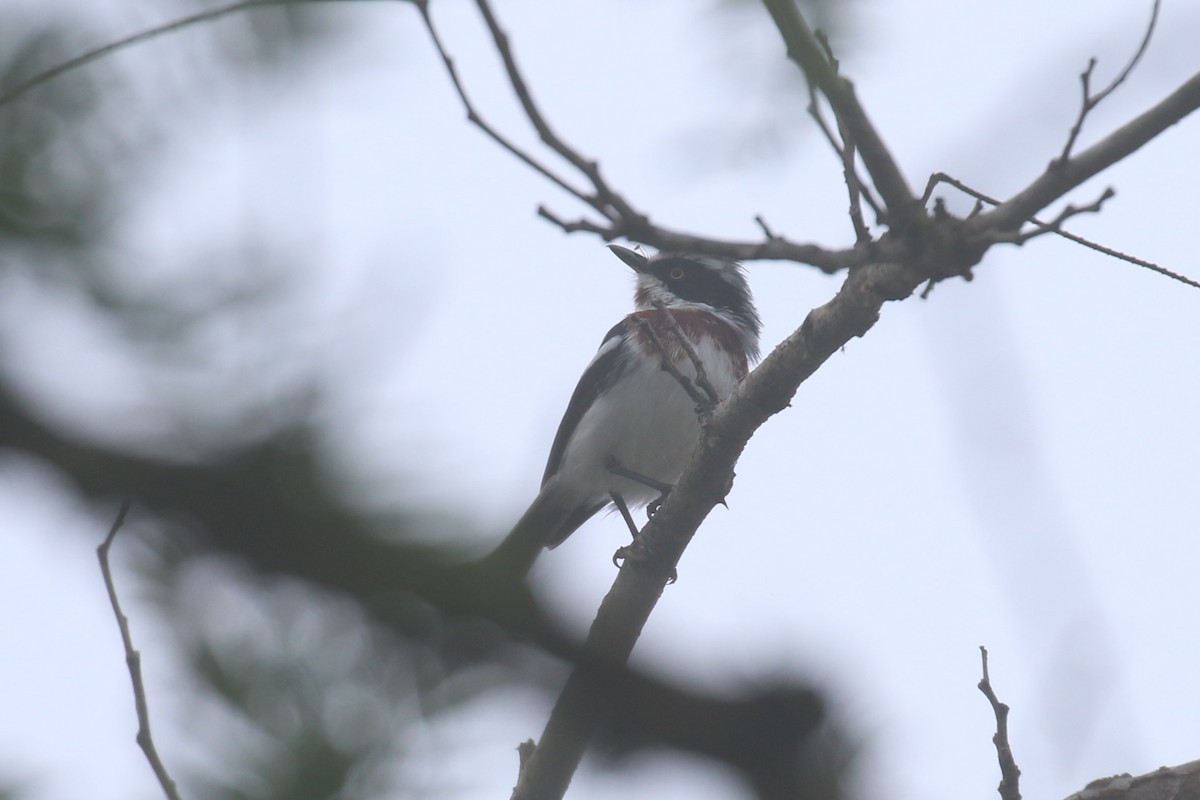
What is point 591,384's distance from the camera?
8.68 m

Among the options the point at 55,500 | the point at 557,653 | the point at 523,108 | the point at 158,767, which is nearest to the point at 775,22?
the point at 523,108

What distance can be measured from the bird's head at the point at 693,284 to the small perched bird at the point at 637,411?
2 centimetres

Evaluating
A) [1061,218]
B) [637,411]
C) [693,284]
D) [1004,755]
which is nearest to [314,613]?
[1061,218]

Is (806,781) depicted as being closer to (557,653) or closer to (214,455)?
(557,653)

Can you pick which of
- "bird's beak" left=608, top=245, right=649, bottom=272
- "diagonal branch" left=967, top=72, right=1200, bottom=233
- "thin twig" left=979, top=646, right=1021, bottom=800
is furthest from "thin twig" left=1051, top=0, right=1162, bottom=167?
"bird's beak" left=608, top=245, right=649, bottom=272

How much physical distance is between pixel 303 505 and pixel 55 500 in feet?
0.80

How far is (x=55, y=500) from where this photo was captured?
1148 millimetres

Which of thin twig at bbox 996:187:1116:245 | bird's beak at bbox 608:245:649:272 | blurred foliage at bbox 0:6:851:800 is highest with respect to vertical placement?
bird's beak at bbox 608:245:649:272

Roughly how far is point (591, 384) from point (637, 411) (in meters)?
0.62

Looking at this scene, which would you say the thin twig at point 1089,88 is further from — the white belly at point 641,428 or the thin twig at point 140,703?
the white belly at point 641,428

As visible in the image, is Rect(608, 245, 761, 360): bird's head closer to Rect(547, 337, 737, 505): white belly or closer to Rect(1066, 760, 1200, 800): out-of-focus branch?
Rect(547, 337, 737, 505): white belly

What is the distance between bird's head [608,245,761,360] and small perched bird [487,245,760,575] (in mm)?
19

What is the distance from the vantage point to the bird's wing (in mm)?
8516

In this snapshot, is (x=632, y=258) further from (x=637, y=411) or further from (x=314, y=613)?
(x=314, y=613)
